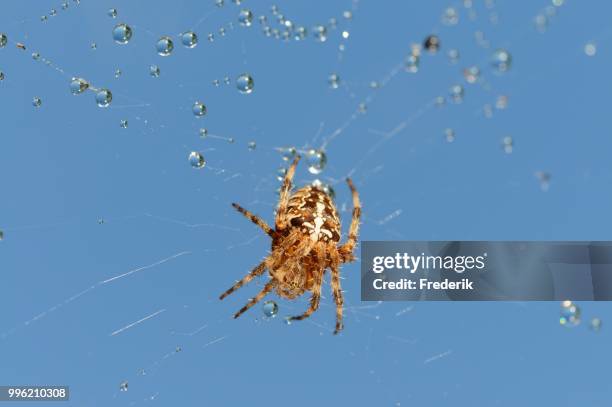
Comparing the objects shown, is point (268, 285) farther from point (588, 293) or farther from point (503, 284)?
point (588, 293)

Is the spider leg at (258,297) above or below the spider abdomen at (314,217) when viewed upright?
below

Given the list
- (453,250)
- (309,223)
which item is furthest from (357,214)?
(453,250)

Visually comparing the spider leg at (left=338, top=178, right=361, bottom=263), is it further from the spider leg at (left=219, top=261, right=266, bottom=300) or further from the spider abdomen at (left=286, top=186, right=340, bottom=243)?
the spider leg at (left=219, top=261, right=266, bottom=300)

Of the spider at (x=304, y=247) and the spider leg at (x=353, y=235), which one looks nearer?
the spider at (x=304, y=247)

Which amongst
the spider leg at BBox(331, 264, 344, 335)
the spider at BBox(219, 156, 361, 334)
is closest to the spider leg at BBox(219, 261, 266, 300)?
the spider at BBox(219, 156, 361, 334)

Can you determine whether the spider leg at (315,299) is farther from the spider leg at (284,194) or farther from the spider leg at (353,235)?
the spider leg at (284,194)

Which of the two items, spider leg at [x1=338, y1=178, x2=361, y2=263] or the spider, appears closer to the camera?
the spider

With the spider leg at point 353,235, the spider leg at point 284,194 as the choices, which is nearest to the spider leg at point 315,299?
the spider leg at point 353,235
